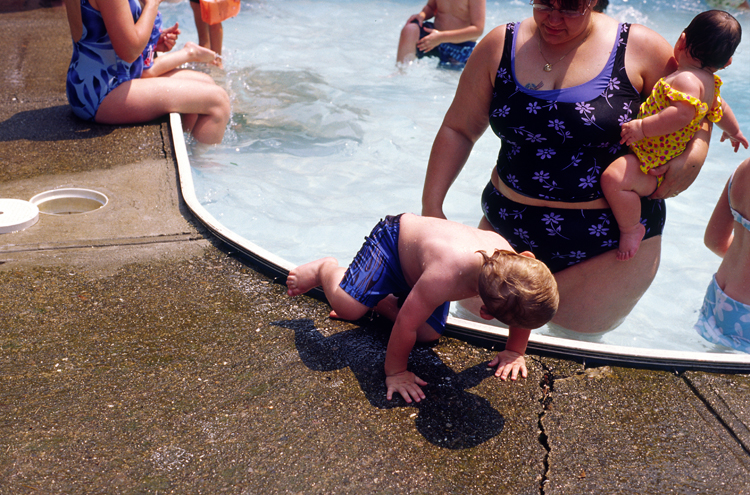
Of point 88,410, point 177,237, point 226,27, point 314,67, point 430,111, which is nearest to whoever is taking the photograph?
point 88,410

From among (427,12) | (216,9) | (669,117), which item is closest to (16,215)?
(669,117)

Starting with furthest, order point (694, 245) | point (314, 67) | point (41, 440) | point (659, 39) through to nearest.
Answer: point (314, 67), point (694, 245), point (659, 39), point (41, 440)

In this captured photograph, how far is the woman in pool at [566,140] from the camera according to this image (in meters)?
2.37

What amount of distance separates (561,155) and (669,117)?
44 cm

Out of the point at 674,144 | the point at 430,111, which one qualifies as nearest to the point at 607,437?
→ the point at 674,144

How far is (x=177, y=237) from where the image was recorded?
3283 mm

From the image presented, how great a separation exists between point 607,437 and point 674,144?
1.30 meters

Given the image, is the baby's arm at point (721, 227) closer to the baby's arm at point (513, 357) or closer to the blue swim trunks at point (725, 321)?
the blue swim trunks at point (725, 321)

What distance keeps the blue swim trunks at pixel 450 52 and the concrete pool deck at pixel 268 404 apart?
17.3 feet

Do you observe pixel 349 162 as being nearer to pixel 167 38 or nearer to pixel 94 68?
pixel 167 38

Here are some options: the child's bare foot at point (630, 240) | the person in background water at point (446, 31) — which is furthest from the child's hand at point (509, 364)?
the person in background water at point (446, 31)

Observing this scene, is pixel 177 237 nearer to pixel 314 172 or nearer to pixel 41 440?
pixel 41 440

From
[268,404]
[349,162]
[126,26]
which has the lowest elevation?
[349,162]

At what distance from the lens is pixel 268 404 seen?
2.22 metres
